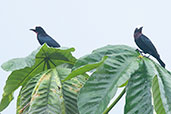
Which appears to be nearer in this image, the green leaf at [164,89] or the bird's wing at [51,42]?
the green leaf at [164,89]

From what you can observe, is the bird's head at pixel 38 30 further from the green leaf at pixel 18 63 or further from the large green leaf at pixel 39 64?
the green leaf at pixel 18 63

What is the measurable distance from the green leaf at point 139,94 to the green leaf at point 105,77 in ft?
0.12

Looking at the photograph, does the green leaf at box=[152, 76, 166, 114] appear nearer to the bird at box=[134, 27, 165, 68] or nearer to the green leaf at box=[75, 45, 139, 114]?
the green leaf at box=[75, 45, 139, 114]

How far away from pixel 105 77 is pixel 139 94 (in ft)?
0.52

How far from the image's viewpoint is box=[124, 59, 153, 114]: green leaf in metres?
1.37

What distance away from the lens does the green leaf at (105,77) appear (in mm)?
1328

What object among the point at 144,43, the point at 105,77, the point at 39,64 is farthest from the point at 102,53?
the point at 144,43

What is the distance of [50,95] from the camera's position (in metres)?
1.65

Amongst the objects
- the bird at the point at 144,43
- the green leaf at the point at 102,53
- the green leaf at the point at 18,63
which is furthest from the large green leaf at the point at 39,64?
the bird at the point at 144,43

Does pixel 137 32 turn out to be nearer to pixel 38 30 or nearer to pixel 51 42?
pixel 51 42

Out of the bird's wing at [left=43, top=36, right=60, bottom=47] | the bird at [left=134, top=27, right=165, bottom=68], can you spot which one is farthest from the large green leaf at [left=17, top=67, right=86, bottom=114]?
the bird's wing at [left=43, top=36, right=60, bottom=47]

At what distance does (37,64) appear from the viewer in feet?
6.96

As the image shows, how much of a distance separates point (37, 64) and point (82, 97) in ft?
2.68

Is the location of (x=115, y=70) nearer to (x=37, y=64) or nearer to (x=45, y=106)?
(x=45, y=106)
